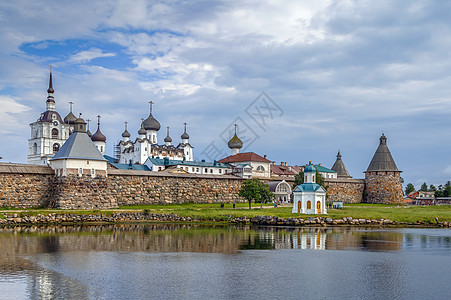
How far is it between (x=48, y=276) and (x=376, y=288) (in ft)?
32.7

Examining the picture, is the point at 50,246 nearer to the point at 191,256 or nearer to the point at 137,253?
the point at 137,253

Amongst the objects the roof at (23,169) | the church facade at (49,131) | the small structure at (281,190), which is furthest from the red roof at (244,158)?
the roof at (23,169)

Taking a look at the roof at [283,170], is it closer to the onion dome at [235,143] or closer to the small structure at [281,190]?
the onion dome at [235,143]

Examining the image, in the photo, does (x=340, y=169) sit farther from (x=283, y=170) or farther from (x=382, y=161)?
(x=382, y=161)

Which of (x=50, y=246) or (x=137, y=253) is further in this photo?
(x=50, y=246)

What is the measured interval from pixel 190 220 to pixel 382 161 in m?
33.4

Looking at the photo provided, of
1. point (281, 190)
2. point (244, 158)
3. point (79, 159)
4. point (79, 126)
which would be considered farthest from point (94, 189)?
point (244, 158)

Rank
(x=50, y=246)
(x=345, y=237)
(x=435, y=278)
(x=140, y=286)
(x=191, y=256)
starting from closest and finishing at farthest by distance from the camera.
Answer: (x=140, y=286) → (x=435, y=278) → (x=191, y=256) → (x=50, y=246) → (x=345, y=237)

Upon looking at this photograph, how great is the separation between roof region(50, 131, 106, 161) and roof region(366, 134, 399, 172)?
116 ft

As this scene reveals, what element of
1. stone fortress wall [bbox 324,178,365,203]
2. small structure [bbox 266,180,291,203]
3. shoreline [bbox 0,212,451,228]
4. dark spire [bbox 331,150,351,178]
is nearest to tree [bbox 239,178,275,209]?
shoreline [bbox 0,212,451,228]

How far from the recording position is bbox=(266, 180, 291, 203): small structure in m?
52.7

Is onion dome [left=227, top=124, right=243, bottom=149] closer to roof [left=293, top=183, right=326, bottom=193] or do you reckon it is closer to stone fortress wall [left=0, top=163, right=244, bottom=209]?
stone fortress wall [left=0, top=163, right=244, bottom=209]

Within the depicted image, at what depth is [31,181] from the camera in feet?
120

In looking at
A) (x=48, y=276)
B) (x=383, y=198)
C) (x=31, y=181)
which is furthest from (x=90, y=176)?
(x=383, y=198)
